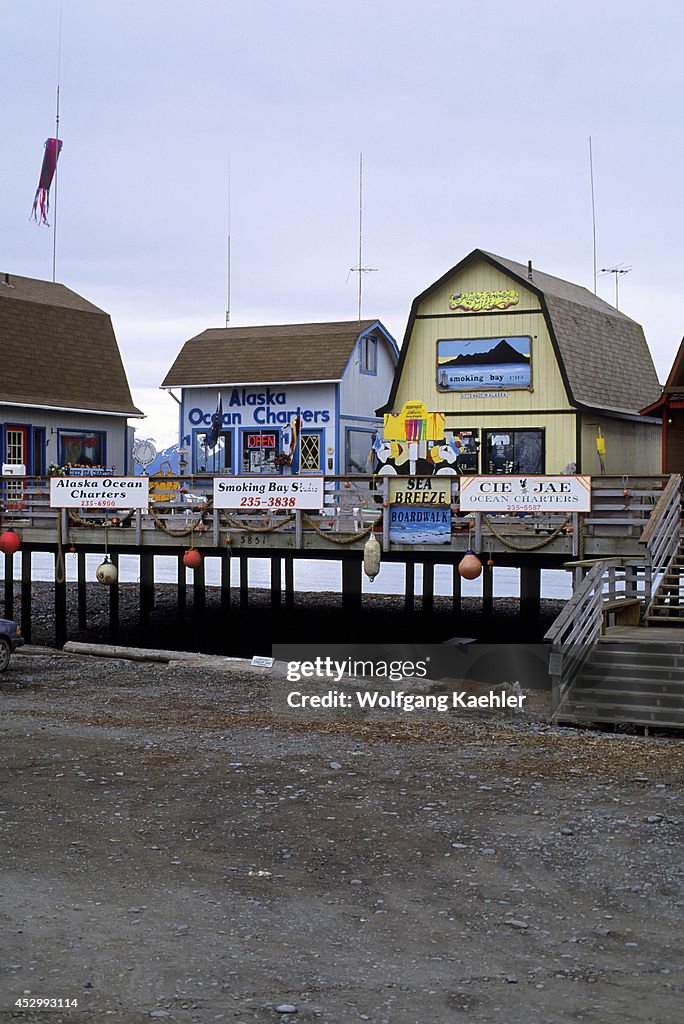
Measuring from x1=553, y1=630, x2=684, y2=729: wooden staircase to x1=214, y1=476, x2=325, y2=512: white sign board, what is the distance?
934 centimetres

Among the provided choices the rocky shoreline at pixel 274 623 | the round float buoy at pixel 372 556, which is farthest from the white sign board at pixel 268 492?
the rocky shoreline at pixel 274 623

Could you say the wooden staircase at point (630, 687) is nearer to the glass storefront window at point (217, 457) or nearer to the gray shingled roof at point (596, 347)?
the gray shingled roof at point (596, 347)

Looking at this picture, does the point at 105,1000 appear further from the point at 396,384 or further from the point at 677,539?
the point at 396,384

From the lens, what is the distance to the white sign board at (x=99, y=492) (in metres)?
26.7

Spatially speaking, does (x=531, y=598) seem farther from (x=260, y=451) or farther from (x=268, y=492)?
(x=268, y=492)

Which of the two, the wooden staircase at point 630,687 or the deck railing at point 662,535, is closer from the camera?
the wooden staircase at point 630,687

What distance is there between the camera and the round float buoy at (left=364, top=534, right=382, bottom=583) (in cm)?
2339

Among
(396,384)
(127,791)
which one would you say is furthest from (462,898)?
(396,384)

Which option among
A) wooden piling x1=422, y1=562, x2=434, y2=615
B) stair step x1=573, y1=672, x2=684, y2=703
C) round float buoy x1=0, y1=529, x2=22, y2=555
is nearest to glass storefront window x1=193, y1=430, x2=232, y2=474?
wooden piling x1=422, y1=562, x2=434, y2=615

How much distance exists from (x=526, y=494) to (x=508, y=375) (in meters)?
7.81

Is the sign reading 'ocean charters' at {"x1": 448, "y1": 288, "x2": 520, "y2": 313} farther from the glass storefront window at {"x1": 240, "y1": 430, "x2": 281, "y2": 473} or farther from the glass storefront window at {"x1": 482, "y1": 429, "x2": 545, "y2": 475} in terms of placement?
the glass storefront window at {"x1": 240, "y1": 430, "x2": 281, "y2": 473}

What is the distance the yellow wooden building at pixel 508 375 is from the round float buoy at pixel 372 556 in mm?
7333

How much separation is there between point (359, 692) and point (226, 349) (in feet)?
68.8

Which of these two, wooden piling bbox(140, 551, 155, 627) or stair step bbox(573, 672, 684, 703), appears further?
wooden piling bbox(140, 551, 155, 627)
